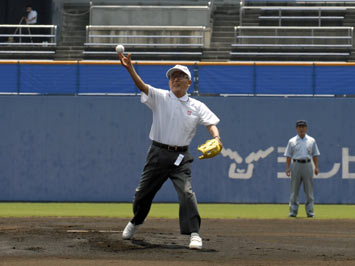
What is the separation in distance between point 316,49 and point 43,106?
458 inches

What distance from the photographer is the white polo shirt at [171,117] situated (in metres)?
9.57

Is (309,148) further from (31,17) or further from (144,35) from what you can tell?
(31,17)

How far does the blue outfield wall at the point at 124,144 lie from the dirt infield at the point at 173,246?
25.3 ft

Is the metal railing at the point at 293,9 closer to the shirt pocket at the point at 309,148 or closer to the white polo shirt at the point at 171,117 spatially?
the shirt pocket at the point at 309,148

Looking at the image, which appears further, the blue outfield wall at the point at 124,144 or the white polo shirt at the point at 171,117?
the blue outfield wall at the point at 124,144

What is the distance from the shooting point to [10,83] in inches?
849

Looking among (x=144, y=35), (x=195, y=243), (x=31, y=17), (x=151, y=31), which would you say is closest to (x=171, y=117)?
(x=195, y=243)

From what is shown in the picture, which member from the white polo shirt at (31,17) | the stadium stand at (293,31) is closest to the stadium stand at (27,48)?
the white polo shirt at (31,17)

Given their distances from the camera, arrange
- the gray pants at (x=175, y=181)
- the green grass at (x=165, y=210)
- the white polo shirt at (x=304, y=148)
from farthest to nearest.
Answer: the white polo shirt at (x=304, y=148), the green grass at (x=165, y=210), the gray pants at (x=175, y=181)

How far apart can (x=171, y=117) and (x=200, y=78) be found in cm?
1177

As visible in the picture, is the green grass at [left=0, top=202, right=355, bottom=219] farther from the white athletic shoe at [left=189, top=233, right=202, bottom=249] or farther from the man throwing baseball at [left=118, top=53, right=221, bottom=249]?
the white athletic shoe at [left=189, top=233, right=202, bottom=249]

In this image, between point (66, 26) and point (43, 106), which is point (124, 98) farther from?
point (66, 26)

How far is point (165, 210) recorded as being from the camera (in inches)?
719

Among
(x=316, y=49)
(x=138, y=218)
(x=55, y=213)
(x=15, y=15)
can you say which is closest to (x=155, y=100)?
(x=138, y=218)
